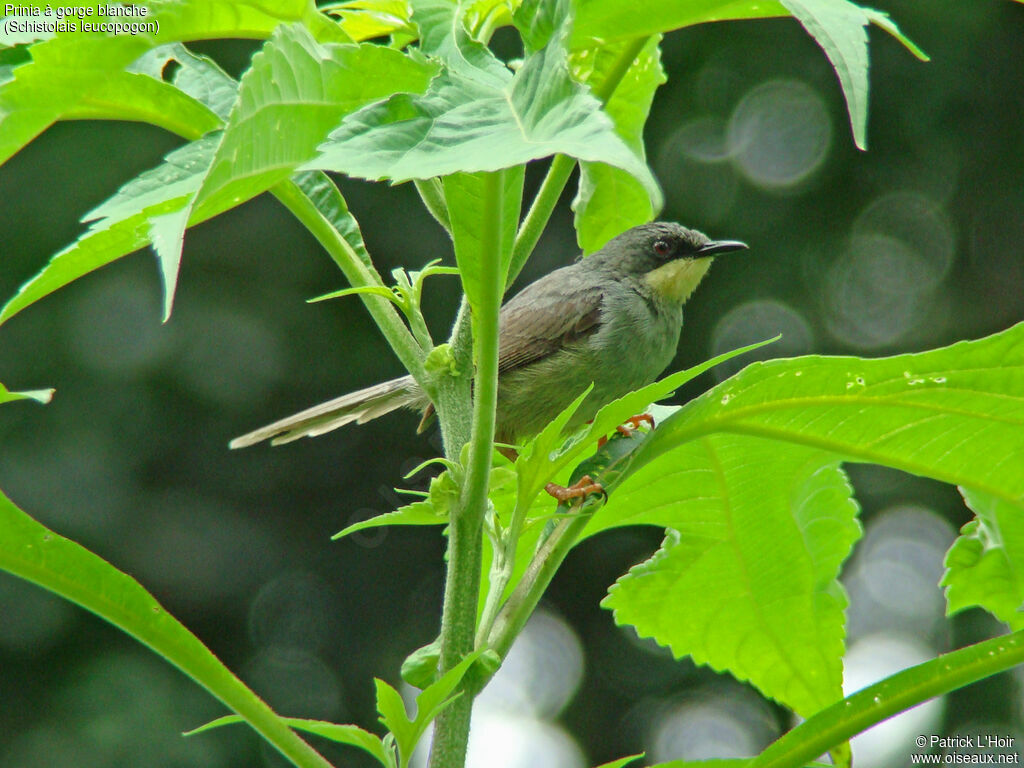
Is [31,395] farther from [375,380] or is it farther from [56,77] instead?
[375,380]

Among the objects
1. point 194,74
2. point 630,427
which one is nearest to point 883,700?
point 630,427

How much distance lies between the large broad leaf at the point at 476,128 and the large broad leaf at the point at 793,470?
0.72m

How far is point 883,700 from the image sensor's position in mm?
1663

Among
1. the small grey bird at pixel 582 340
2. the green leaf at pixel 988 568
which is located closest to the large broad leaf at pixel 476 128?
the green leaf at pixel 988 568

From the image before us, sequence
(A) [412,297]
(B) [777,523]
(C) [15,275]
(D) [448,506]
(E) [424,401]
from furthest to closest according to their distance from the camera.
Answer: (C) [15,275] < (E) [424,401] < (B) [777,523] < (A) [412,297] < (D) [448,506]

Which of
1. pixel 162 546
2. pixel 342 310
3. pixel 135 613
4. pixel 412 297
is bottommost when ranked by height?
pixel 162 546

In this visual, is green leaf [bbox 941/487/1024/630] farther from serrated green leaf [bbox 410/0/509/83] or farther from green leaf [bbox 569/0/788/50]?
serrated green leaf [bbox 410/0/509/83]

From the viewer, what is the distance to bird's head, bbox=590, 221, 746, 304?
4.67 m

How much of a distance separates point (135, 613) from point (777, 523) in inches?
47.5

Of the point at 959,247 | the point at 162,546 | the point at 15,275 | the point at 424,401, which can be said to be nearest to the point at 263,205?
the point at 15,275

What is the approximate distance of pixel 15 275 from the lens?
7875mm

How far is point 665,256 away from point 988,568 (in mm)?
3041

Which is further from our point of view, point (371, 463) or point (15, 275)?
point (371, 463)

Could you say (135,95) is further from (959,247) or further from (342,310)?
(959,247)
